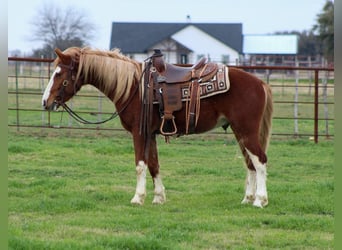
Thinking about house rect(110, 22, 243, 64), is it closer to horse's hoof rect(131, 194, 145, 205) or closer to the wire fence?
the wire fence

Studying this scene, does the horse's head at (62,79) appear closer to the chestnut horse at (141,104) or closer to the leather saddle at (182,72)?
the chestnut horse at (141,104)

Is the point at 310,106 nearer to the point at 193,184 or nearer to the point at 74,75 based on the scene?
the point at 193,184

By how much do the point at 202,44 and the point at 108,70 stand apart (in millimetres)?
47035

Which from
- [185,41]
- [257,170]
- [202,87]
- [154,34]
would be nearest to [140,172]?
[202,87]

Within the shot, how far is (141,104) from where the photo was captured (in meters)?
6.21

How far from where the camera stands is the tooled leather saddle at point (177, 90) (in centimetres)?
613

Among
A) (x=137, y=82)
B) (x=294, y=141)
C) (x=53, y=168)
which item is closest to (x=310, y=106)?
(x=294, y=141)

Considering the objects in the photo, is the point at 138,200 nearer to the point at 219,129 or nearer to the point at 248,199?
the point at 248,199

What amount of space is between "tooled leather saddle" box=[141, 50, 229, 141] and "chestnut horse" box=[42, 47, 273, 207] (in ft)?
0.25

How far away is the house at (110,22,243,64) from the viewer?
51.3 m

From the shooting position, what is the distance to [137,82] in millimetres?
6312

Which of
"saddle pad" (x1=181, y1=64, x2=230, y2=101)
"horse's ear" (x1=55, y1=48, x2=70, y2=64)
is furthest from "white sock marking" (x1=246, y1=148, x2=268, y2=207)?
"horse's ear" (x1=55, y1=48, x2=70, y2=64)

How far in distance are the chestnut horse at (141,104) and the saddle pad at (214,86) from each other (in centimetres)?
8

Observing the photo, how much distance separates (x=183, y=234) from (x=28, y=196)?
2.37m
